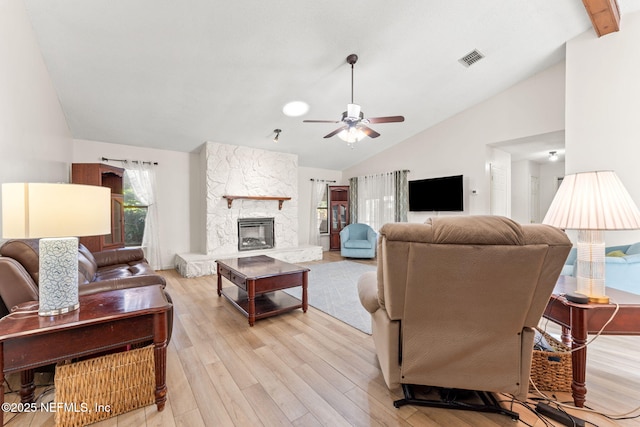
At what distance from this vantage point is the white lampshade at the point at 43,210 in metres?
1.23

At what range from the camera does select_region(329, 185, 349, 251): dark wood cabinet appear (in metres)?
7.26

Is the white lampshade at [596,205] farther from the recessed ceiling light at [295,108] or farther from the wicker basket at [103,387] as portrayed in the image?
the recessed ceiling light at [295,108]

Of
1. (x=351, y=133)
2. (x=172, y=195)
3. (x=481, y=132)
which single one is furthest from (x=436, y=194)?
(x=172, y=195)

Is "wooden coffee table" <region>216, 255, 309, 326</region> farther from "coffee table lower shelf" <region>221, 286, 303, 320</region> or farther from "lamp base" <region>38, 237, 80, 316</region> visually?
"lamp base" <region>38, 237, 80, 316</region>

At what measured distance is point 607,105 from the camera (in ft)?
10.3

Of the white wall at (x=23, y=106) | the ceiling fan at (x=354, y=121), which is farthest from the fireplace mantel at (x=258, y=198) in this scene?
the ceiling fan at (x=354, y=121)

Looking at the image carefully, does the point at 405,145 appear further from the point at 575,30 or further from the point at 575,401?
the point at 575,401

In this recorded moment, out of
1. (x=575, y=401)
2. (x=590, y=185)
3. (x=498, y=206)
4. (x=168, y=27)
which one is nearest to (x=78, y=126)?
(x=168, y=27)

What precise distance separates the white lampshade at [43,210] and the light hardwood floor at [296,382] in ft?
3.49

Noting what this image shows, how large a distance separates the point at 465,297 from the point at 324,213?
608 cm

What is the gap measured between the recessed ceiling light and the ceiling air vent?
2.28 m

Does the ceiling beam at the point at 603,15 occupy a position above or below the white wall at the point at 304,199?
above

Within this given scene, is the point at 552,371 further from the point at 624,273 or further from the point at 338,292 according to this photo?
the point at 338,292

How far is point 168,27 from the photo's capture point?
8.48 feet
